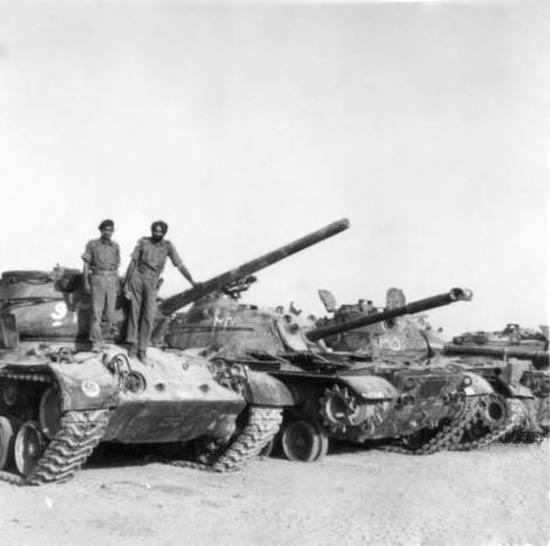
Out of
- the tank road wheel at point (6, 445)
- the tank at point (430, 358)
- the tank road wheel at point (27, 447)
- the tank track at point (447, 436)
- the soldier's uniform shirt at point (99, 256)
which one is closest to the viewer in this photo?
the tank road wheel at point (27, 447)

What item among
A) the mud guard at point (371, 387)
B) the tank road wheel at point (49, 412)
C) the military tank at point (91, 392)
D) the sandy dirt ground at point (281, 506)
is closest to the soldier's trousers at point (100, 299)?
the military tank at point (91, 392)

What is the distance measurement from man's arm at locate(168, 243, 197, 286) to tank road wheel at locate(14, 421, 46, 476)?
2.54 m

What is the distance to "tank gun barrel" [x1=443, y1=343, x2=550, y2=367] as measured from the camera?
60.1ft

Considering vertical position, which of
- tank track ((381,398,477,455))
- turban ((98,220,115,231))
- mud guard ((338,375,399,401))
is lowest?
tank track ((381,398,477,455))

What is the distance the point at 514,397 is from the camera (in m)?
15.9

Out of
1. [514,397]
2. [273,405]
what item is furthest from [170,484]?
[514,397]

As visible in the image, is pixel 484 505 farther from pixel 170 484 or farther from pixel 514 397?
pixel 514 397

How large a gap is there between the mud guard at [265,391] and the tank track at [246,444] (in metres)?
0.15

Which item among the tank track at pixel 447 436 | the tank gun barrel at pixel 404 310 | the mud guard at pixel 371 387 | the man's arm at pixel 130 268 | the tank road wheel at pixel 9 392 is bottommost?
the tank track at pixel 447 436

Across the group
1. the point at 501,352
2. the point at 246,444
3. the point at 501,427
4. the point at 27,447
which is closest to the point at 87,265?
the point at 27,447

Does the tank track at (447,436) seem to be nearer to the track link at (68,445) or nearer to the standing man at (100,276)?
the standing man at (100,276)

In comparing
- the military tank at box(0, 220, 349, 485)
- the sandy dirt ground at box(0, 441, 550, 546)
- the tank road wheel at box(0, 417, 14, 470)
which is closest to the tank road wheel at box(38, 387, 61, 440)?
the military tank at box(0, 220, 349, 485)

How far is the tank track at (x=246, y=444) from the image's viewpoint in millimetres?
10797

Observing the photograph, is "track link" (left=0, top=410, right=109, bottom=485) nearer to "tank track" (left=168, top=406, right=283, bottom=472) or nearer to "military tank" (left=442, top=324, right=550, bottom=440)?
"tank track" (left=168, top=406, right=283, bottom=472)
